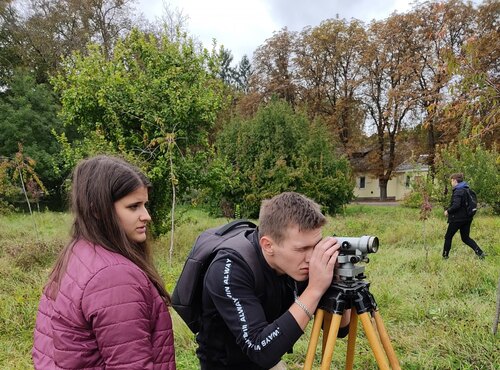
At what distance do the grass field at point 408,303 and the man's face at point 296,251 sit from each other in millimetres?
897

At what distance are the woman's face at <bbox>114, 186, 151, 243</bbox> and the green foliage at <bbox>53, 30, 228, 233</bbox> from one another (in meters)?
6.31

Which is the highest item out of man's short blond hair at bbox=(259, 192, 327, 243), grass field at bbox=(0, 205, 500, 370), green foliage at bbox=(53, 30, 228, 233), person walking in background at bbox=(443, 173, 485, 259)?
green foliage at bbox=(53, 30, 228, 233)

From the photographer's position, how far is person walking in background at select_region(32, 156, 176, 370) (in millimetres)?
1297

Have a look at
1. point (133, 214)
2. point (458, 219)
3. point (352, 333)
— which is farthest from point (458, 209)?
point (133, 214)

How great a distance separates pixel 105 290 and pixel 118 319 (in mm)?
101

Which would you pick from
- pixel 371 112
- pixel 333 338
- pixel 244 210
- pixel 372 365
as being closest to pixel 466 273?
pixel 372 365

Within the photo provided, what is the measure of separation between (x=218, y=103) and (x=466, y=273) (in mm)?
5607

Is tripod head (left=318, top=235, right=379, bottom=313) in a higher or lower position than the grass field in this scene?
higher

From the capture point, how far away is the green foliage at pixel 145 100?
26.6ft

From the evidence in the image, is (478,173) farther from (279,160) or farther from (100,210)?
(100,210)

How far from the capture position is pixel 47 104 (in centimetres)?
2066

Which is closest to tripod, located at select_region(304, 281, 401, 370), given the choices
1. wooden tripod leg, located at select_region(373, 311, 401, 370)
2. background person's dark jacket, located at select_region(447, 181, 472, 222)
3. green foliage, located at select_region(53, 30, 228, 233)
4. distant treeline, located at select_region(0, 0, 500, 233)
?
wooden tripod leg, located at select_region(373, 311, 401, 370)

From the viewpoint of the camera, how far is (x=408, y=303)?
4.74 meters

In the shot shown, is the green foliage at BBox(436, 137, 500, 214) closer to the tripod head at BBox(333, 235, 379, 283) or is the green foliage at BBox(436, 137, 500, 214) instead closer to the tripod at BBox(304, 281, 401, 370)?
the tripod at BBox(304, 281, 401, 370)
